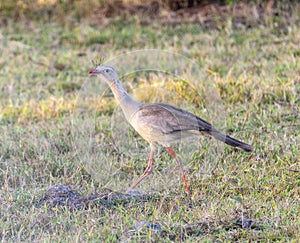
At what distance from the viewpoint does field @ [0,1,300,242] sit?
3.93 m

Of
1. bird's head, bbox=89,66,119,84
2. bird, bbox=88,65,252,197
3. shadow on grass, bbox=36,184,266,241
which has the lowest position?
shadow on grass, bbox=36,184,266,241

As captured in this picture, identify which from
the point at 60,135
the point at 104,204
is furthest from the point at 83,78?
the point at 104,204

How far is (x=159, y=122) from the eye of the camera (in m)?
4.29

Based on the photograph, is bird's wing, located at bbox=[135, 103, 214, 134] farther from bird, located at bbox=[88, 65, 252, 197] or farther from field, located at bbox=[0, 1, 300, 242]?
field, located at bbox=[0, 1, 300, 242]

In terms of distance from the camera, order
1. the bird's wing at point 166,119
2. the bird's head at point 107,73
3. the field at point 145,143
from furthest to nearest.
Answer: the bird's head at point 107,73
the bird's wing at point 166,119
the field at point 145,143

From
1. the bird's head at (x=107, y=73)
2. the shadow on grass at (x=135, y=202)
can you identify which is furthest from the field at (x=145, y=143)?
the bird's head at (x=107, y=73)

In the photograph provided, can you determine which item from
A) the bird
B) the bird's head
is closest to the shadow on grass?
the bird

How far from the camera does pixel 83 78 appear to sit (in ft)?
24.2

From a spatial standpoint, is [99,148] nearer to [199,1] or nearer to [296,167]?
[296,167]

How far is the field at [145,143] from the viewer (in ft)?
12.9

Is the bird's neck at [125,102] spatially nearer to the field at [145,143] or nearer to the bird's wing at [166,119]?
the bird's wing at [166,119]

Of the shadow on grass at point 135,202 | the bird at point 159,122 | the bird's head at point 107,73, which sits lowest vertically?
the shadow on grass at point 135,202

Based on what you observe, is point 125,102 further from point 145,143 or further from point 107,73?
point 145,143

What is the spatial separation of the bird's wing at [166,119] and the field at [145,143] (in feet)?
1.07
